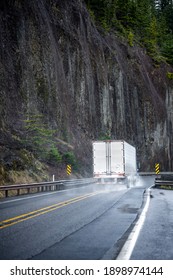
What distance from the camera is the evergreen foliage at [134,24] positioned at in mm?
71938

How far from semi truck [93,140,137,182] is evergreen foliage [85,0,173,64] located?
42649 mm

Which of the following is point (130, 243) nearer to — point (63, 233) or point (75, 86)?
point (63, 233)

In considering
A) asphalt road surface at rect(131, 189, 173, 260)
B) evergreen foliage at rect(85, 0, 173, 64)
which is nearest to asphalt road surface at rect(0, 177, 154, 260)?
asphalt road surface at rect(131, 189, 173, 260)

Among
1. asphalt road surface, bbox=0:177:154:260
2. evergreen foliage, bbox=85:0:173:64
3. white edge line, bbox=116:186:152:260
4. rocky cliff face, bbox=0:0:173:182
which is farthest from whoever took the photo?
evergreen foliage, bbox=85:0:173:64

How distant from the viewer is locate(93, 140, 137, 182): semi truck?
30000mm

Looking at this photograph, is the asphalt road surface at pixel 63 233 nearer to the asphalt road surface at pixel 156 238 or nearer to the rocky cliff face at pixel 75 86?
the asphalt road surface at pixel 156 238

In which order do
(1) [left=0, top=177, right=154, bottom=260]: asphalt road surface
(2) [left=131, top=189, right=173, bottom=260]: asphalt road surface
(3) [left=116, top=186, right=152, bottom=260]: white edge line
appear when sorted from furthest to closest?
(1) [left=0, top=177, right=154, bottom=260]: asphalt road surface
(2) [left=131, top=189, right=173, bottom=260]: asphalt road surface
(3) [left=116, top=186, right=152, bottom=260]: white edge line

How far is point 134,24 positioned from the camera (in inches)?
3255

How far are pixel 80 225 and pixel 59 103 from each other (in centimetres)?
3414

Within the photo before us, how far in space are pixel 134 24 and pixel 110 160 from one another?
5909 centimetres

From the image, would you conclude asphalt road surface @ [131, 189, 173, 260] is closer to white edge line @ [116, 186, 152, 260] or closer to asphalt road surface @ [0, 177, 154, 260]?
white edge line @ [116, 186, 152, 260]

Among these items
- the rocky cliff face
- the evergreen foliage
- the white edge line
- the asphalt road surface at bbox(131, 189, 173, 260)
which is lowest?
the asphalt road surface at bbox(131, 189, 173, 260)

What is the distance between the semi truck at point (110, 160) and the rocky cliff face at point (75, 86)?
17.9ft

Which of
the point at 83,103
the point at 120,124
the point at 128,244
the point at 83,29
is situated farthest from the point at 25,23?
the point at 128,244
